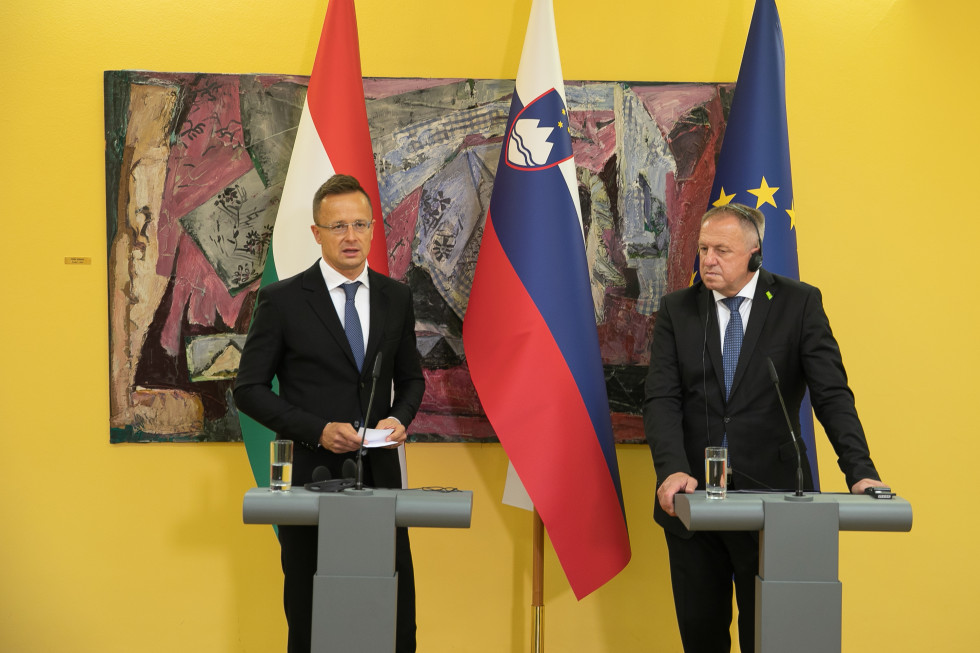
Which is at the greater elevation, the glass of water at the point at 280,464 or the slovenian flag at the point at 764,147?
the slovenian flag at the point at 764,147

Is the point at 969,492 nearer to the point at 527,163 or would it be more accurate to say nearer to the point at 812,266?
the point at 812,266

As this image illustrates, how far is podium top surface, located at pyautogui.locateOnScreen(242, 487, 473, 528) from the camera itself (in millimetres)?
1920

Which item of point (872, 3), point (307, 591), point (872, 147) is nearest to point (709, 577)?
point (307, 591)

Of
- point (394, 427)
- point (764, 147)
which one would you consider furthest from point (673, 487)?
point (764, 147)

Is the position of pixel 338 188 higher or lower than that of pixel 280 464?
higher

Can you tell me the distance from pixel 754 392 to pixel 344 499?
126 cm

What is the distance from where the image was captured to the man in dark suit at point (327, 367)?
2496 mm

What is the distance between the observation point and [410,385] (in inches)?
107

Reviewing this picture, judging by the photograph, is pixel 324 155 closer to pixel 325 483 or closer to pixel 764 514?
pixel 325 483

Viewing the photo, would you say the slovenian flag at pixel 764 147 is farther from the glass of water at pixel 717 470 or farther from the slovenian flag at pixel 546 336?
the glass of water at pixel 717 470

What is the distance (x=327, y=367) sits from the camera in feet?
8.36

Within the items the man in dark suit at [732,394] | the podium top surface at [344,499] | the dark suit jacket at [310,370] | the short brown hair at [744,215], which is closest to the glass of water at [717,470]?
the man in dark suit at [732,394]

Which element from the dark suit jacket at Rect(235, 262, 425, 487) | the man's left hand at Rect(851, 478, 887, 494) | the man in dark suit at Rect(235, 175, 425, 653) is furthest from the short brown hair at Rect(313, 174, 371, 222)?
the man's left hand at Rect(851, 478, 887, 494)

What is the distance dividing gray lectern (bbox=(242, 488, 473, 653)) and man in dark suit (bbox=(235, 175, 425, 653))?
1.56 ft
